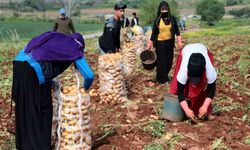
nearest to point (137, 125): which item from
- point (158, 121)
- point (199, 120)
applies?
point (158, 121)

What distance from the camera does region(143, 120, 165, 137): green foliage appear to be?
501cm

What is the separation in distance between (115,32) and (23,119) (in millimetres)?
3373

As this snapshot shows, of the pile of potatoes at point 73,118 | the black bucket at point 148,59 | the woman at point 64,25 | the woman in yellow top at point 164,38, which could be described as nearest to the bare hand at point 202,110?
the pile of potatoes at point 73,118

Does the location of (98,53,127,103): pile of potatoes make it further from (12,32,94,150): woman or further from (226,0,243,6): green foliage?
(226,0,243,6): green foliage

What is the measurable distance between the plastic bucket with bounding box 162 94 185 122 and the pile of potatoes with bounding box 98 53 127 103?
1296mm

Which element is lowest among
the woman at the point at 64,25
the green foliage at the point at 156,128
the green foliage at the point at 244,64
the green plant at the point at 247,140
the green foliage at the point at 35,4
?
the green foliage at the point at 35,4

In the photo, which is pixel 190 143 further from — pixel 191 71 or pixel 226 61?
pixel 226 61

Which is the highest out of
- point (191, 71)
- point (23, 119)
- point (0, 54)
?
point (191, 71)

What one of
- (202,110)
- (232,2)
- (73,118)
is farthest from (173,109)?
(232,2)

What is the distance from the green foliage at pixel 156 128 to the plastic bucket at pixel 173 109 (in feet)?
0.39

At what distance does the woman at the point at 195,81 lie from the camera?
4531mm

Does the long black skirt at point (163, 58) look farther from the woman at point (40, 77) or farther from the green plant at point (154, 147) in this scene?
the woman at point (40, 77)

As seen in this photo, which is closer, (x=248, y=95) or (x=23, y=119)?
(x=23, y=119)

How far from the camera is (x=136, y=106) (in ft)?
20.1
